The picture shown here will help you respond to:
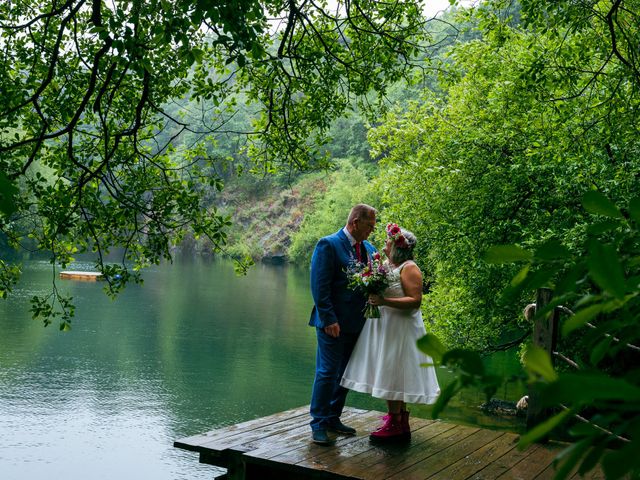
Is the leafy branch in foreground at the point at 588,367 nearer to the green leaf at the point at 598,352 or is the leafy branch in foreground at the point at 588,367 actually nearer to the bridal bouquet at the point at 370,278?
the green leaf at the point at 598,352

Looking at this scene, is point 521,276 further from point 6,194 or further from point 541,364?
point 6,194

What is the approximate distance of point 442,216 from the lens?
1630 centimetres

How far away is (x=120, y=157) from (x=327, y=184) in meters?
61.3

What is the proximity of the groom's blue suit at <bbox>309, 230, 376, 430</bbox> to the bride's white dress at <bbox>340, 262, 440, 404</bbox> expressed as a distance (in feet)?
0.46

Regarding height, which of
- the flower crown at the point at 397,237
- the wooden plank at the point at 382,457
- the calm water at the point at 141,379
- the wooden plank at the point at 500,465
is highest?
the flower crown at the point at 397,237

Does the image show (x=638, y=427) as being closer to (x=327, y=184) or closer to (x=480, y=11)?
(x=480, y=11)

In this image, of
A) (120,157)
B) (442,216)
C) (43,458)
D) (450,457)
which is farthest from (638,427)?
(442,216)

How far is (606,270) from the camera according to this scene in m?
0.75

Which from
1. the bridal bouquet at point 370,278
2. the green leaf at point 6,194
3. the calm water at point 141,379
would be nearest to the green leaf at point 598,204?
the green leaf at point 6,194

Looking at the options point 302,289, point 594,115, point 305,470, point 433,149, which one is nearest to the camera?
point 305,470

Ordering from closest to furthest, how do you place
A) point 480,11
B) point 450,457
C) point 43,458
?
1. point 450,457
2. point 480,11
3. point 43,458

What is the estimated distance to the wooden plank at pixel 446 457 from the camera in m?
4.95

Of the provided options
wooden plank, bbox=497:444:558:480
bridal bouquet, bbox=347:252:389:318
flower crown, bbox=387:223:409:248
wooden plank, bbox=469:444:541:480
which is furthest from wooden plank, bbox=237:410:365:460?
flower crown, bbox=387:223:409:248

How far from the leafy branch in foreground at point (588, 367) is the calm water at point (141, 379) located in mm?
7233
